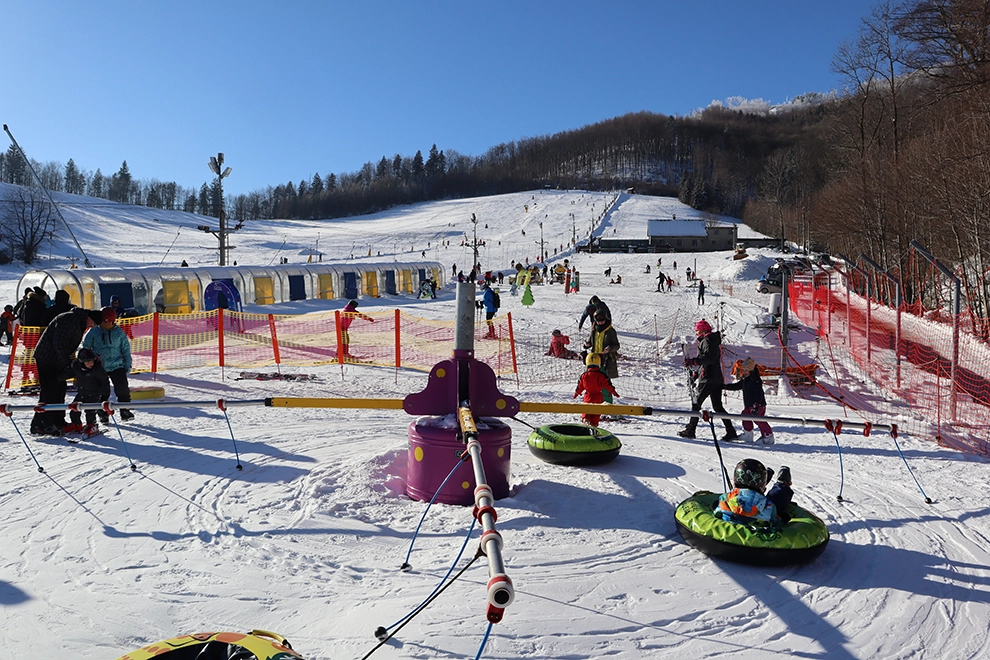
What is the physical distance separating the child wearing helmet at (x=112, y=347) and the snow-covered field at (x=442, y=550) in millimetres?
758

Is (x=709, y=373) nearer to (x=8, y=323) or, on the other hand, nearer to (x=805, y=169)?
(x=8, y=323)

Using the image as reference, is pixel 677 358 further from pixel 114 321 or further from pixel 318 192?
pixel 318 192

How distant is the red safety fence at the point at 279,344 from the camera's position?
585 inches

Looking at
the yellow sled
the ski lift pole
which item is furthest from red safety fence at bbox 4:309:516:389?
the yellow sled

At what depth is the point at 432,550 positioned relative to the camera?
5.84 meters

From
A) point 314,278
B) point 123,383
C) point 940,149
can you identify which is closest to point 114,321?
point 123,383

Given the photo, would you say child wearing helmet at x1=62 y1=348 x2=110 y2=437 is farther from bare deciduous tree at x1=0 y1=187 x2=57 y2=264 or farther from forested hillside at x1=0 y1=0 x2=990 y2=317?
bare deciduous tree at x1=0 y1=187 x2=57 y2=264

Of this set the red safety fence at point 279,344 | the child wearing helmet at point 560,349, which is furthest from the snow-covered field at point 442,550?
the child wearing helmet at point 560,349

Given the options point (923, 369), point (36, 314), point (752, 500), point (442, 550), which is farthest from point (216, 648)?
point (923, 369)

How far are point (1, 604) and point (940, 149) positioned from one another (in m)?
23.3

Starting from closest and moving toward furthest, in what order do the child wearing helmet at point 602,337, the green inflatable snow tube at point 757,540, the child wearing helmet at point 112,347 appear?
the green inflatable snow tube at point 757,540 → the child wearing helmet at point 112,347 → the child wearing helmet at point 602,337

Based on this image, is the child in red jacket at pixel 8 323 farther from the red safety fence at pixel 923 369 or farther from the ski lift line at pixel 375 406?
the red safety fence at pixel 923 369

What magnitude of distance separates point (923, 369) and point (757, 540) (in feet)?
35.9

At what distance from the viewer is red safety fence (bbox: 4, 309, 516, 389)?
48.8ft
